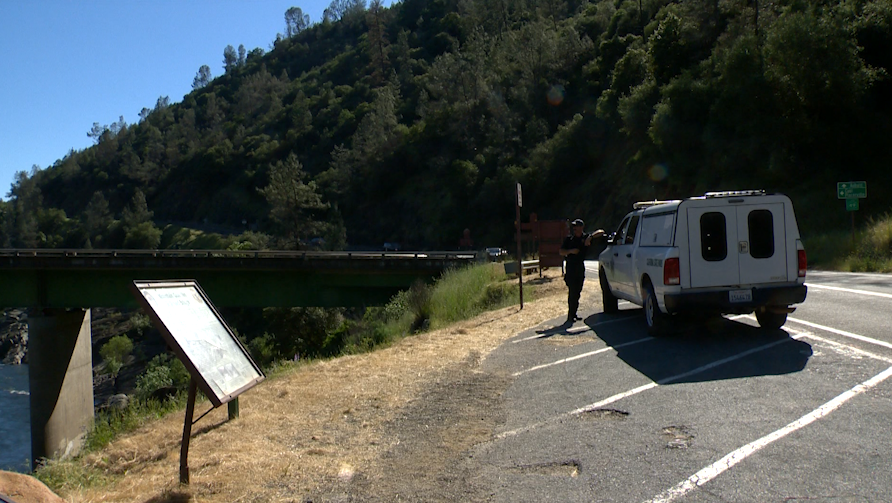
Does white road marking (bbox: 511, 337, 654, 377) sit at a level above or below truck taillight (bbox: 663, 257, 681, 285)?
below

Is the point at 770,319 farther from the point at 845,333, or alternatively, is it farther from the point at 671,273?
the point at 671,273

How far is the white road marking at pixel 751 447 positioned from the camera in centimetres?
488

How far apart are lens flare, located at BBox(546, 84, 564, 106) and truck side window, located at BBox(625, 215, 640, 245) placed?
6567cm

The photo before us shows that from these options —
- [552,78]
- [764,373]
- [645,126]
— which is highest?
[552,78]

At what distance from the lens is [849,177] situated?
35906 mm

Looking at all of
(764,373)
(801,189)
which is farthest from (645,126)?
(764,373)

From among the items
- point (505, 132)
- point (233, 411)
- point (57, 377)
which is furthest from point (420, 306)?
point (505, 132)

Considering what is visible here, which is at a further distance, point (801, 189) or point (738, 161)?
point (738, 161)

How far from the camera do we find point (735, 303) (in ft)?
32.8

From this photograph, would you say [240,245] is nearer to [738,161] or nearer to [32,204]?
[738,161]

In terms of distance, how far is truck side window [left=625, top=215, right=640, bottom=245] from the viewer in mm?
12336

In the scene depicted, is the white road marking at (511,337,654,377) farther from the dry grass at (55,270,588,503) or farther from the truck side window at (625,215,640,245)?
the truck side window at (625,215,640,245)

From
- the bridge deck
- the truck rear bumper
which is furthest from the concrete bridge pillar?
the truck rear bumper

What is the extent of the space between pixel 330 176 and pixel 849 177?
7023cm
